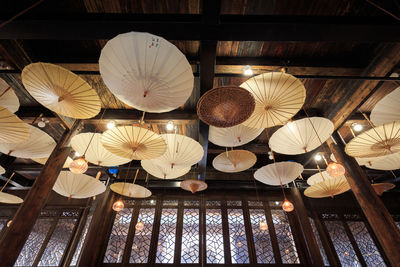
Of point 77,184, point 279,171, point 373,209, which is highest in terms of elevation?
point 279,171

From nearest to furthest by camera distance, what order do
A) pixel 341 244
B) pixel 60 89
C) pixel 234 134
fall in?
1. pixel 60 89
2. pixel 234 134
3. pixel 341 244

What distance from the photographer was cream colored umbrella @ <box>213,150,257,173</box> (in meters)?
4.50

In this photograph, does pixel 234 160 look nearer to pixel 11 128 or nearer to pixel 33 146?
pixel 11 128

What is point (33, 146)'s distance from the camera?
4.38 metres

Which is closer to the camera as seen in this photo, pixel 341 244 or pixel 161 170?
pixel 161 170

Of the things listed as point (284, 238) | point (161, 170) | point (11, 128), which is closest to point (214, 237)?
point (284, 238)

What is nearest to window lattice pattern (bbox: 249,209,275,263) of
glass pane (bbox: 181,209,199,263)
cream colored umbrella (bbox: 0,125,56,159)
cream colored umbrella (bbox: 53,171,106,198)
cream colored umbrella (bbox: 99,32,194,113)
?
glass pane (bbox: 181,209,199,263)

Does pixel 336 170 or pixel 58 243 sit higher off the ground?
pixel 336 170

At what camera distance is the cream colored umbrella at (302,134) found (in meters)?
3.54

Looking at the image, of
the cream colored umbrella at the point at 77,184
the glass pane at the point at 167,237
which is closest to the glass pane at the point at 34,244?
the cream colored umbrella at the point at 77,184

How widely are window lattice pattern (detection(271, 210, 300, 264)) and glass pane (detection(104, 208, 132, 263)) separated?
5441 millimetres

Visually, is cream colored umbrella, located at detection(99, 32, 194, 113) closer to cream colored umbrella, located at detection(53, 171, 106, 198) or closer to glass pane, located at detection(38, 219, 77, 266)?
cream colored umbrella, located at detection(53, 171, 106, 198)

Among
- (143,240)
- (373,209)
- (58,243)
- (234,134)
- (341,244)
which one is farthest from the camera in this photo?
(58,243)

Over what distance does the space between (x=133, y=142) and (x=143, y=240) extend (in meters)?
4.82
